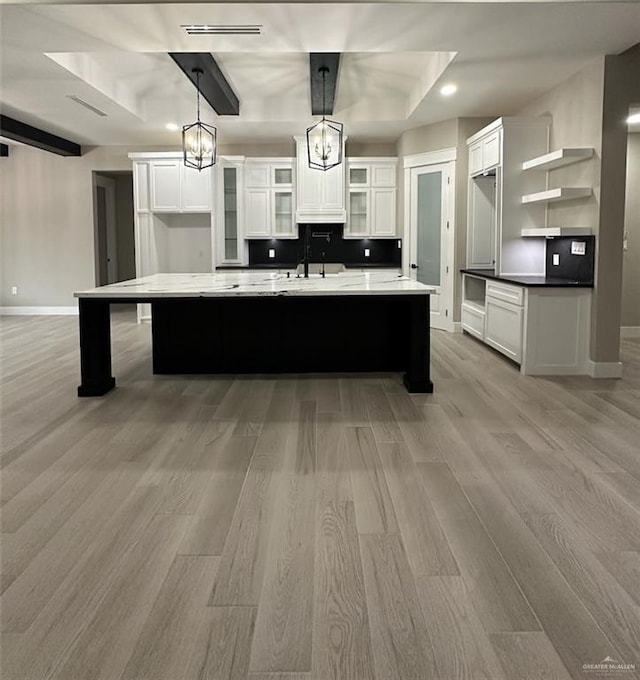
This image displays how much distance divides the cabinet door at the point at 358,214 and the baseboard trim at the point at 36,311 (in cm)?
445

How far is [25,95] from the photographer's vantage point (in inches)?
254

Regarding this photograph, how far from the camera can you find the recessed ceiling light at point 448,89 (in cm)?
614

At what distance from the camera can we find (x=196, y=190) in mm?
8914

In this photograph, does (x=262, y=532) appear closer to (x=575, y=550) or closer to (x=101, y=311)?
(x=575, y=550)

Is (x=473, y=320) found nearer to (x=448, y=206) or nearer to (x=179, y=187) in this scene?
(x=448, y=206)

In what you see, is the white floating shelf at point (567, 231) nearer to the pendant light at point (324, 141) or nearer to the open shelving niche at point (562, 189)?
the open shelving niche at point (562, 189)

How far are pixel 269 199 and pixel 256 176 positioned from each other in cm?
37

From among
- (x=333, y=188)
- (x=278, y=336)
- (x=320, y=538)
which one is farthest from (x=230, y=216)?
(x=320, y=538)

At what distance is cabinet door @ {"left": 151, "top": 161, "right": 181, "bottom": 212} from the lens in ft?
29.2

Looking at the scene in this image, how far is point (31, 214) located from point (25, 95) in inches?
146

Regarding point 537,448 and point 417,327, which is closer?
point 537,448

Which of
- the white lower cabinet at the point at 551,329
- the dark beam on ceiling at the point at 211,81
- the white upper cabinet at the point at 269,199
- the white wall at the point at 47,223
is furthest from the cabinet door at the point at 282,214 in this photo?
the white lower cabinet at the point at 551,329

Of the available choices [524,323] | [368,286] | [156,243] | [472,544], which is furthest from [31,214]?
[472,544]

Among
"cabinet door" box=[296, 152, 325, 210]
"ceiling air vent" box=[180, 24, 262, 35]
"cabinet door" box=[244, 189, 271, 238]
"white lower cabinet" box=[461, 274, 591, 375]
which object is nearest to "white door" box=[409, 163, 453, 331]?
"cabinet door" box=[296, 152, 325, 210]
